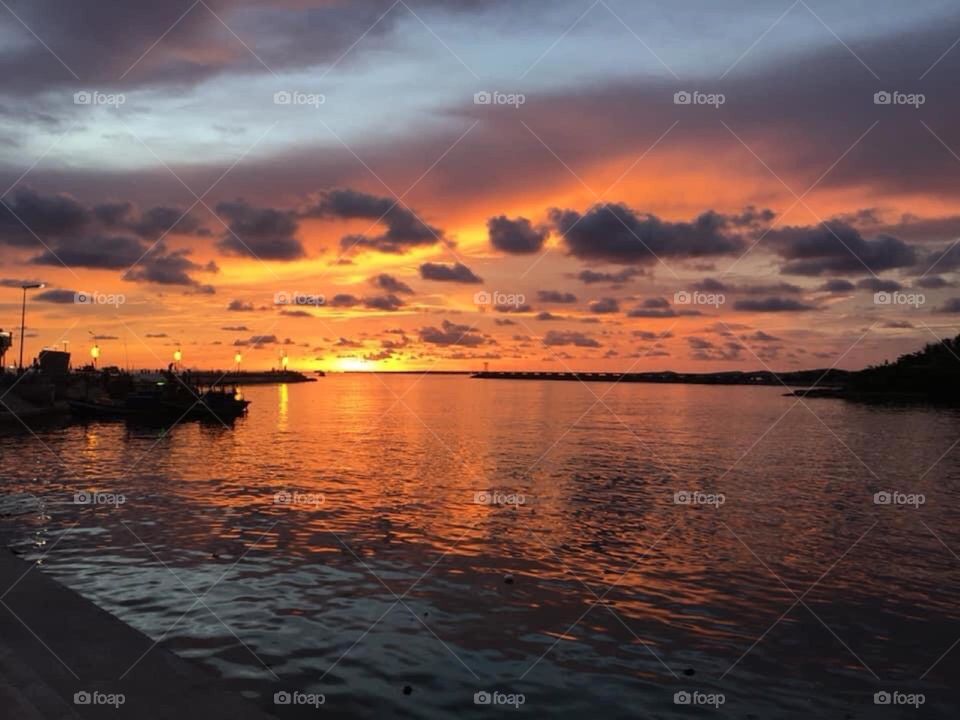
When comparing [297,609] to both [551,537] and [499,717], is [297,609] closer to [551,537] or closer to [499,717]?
[499,717]

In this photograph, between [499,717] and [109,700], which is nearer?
[109,700]

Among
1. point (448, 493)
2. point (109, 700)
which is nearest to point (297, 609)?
point (109, 700)

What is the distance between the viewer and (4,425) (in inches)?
2484

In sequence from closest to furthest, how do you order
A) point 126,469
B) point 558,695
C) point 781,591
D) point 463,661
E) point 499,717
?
1. point 499,717
2. point 558,695
3. point 463,661
4. point 781,591
5. point 126,469

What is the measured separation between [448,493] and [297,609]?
18118mm
